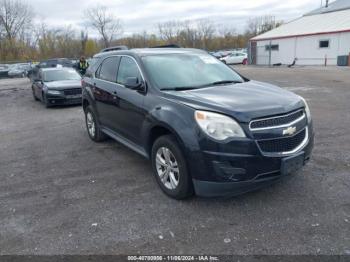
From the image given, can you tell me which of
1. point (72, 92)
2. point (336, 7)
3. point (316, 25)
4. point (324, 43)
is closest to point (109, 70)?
point (72, 92)

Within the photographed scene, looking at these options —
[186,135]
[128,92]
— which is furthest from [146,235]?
[128,92]

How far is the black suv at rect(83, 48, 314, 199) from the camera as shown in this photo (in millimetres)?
3225

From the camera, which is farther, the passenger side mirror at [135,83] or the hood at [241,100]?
the passenger side mirror at [135,83]

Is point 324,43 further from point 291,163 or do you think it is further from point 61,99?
point 291,163

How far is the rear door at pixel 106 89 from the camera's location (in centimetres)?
518

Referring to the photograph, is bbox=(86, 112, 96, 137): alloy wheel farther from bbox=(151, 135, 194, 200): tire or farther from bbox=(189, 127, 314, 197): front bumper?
bbox=(189, 127, 314, 197): front bumper

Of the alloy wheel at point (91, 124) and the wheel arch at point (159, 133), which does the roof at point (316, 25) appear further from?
the wheel arch at point (159, 133)

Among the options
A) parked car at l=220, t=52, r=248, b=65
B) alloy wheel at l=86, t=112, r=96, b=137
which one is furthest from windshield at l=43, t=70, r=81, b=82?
parked car at l=220, t=52, r=248, b=65

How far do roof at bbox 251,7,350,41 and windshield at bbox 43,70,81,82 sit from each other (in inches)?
904

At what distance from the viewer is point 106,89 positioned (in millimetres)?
5340

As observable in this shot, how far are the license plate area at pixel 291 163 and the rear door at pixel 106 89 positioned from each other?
9.02 ft

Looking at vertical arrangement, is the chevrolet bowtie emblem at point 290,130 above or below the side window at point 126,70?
below

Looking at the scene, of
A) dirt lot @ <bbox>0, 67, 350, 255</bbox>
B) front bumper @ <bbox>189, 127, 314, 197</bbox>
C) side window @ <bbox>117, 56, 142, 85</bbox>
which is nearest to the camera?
dirt lot @ <bbox>0, 67, 350, 255</bbox>

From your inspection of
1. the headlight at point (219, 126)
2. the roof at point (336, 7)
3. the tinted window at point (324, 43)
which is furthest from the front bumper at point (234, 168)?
the roof at point (336, 7)
